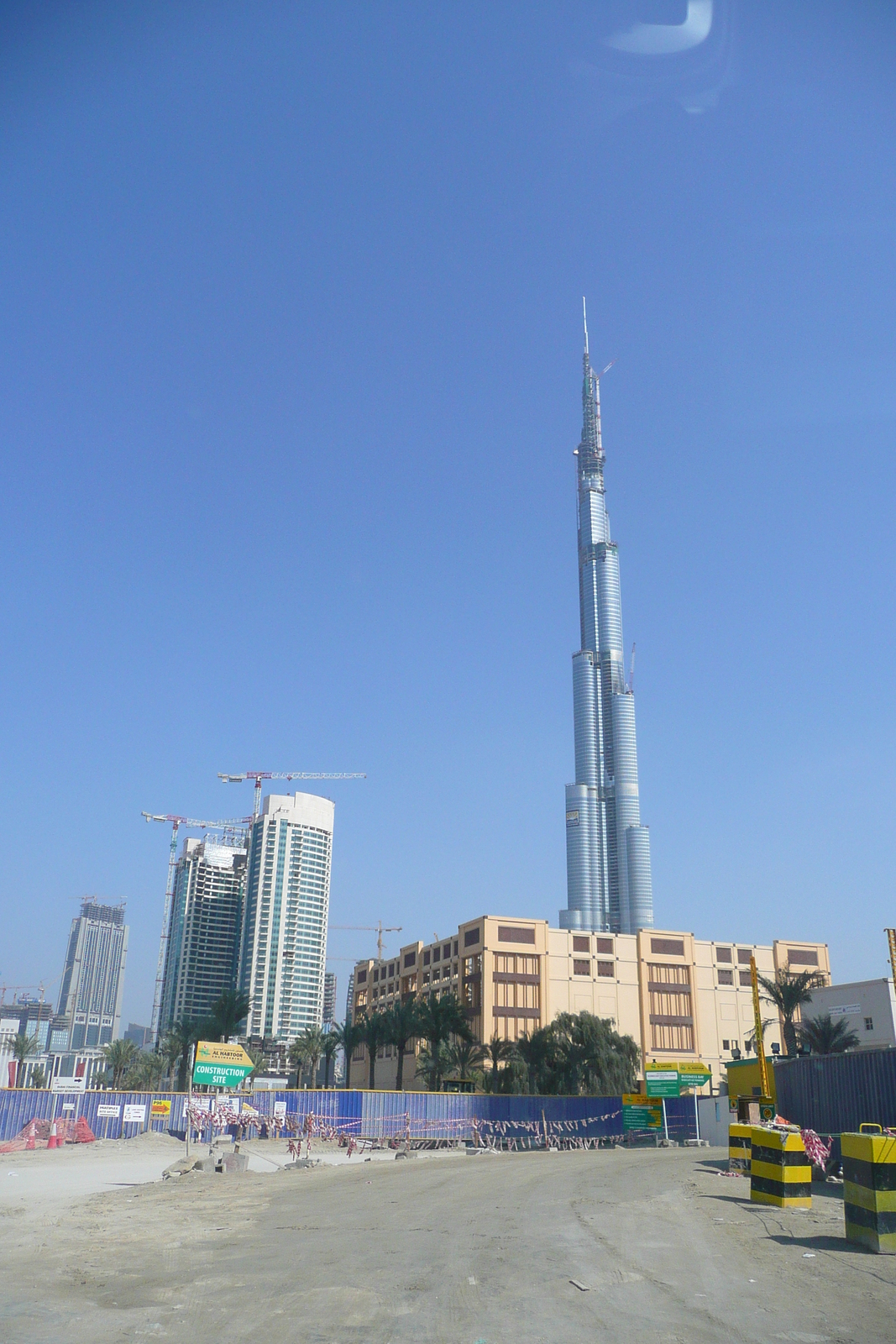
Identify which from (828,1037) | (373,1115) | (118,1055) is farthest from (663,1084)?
Result: (118,1055)

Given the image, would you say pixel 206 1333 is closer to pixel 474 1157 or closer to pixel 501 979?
pixel 474 1157

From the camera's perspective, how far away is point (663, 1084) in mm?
59188

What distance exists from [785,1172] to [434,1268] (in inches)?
416

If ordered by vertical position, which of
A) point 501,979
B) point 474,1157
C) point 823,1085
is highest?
point 501,979

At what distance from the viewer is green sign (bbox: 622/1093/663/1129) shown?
58.7 meters

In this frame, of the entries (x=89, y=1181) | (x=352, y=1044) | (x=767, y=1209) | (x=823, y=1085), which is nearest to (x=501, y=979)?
(x=352, y=1044)

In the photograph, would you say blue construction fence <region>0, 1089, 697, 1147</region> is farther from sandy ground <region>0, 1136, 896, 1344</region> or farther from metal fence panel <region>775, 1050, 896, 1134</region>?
sandy ground <region>0, 1136, 896, 1344</region>

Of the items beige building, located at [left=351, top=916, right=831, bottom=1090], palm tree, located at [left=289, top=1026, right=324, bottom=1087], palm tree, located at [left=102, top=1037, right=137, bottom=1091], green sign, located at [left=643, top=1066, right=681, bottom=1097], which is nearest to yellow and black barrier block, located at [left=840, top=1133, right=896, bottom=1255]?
green sign, located at [left=643, top=1066, right=681, bottom=1097]

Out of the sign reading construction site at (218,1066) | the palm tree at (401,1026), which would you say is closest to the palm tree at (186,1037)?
the palm tree at (401,1026)

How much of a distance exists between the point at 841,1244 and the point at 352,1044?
89515mm

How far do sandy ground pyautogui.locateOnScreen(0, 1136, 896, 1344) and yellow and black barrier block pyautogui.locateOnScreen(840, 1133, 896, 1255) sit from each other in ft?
1.78

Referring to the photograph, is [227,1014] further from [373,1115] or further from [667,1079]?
→ [667,1079]

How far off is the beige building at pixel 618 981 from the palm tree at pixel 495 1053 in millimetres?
9475

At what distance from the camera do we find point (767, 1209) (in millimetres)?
20391
